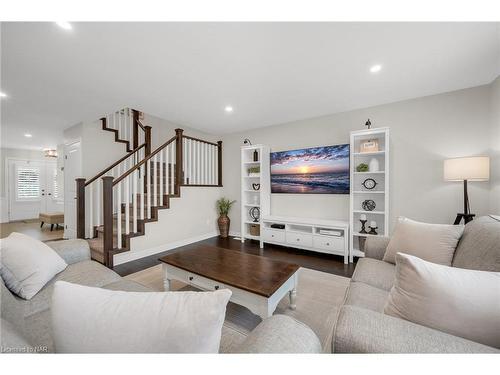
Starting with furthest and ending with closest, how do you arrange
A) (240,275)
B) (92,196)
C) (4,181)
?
(4,181) → (92,196) → (240,275)

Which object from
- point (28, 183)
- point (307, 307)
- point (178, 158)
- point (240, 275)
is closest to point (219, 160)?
point (178, 158)

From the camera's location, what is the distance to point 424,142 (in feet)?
9.07

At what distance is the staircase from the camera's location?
2834 millimetres

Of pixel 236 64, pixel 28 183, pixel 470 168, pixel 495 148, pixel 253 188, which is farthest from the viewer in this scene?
pixel 28 183

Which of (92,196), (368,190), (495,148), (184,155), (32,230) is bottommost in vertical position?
(32,230)

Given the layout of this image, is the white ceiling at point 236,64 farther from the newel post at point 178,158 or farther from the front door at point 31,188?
the front door at point 31,188

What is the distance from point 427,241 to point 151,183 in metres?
4.18

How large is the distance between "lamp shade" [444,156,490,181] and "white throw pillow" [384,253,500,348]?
2.06 meters

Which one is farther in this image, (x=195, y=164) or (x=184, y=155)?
(x=195, y=164)

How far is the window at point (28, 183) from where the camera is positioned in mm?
6359

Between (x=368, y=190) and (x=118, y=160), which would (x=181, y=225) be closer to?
(x=118, y=160)

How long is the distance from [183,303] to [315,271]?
8.05 feet

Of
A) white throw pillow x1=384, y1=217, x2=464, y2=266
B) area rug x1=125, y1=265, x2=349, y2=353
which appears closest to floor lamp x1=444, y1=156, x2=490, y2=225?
white throw pillow x1=384, y1=217, x2=464, y2=266

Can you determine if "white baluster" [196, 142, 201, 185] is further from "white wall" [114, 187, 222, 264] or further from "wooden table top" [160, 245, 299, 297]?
"wooden table top" [160, 245, 299, 297]
